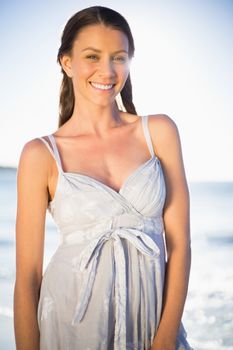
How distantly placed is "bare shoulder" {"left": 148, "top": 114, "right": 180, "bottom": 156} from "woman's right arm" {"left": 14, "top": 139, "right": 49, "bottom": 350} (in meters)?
0.42

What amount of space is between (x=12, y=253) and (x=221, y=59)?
4.22 m

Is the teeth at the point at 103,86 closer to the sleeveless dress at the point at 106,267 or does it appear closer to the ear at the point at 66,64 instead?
the ear at the point at 66,64

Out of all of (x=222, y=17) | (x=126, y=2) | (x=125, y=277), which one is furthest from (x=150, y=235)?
(x=222, y=17)

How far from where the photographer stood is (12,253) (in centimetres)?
640

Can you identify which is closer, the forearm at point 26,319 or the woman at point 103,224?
the woman at point 103,224

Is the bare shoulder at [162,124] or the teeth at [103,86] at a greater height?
the teeth at [103,86]

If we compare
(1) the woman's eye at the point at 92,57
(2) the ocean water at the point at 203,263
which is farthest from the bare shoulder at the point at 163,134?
(2) the ocean water at the point at 203,263

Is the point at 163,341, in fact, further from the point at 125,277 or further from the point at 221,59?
the point at 221,59

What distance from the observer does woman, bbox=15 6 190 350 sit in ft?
5.87

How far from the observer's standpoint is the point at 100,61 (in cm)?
193

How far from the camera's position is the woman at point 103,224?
179cm

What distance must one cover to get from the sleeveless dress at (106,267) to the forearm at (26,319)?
4cm

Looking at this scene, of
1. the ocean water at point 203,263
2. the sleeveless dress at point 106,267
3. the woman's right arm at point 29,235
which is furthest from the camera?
the ocean water at point 203,263

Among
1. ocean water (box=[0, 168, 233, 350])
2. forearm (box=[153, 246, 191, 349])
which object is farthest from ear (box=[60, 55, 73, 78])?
ocean water (box=[0, 168, 233, 350])
